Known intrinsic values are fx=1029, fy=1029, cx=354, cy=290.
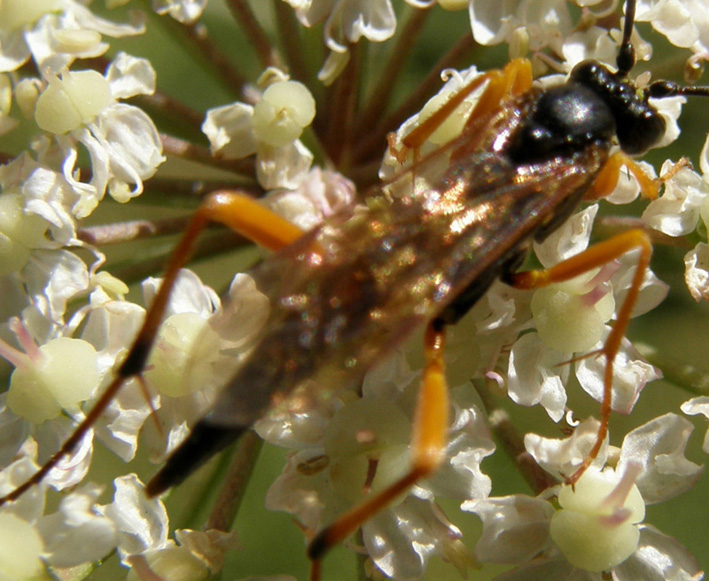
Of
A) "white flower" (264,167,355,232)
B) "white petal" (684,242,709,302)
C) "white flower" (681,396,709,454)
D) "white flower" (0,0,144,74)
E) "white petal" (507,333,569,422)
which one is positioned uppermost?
"white flower" (0,0,144,74)

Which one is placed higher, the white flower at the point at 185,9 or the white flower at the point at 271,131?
the white flower at the point at 185,9

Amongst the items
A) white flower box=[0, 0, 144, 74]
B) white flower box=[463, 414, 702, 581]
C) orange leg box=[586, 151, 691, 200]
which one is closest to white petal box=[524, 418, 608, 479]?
white flower box=[463, 414, 702, 581]

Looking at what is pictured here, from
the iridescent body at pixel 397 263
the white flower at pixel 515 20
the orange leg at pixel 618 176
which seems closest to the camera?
the iridescent body at pixel 397 263

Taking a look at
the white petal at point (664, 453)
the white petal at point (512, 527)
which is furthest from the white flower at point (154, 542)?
the white petal at point (664, 453)

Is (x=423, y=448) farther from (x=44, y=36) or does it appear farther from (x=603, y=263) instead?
(x=44, y=36)

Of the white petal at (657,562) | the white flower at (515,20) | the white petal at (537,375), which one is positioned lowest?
the white petal at (657,562)

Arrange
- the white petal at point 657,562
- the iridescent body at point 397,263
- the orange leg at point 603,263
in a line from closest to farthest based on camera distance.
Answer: the iridescent body at point 397,263 → the orange leg at point 603,263 → the white petal at point 657,562

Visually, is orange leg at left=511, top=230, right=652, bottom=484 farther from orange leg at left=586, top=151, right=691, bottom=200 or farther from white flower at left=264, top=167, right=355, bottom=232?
white flower at left=264, top=167, right=355, bottom=232

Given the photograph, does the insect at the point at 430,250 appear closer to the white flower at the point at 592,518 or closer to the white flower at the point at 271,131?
the white flower at the point at 592,518

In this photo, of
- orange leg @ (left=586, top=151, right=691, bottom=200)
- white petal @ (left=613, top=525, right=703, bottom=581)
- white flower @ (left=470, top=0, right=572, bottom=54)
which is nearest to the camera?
white petal @ (left=613, top=525, right=703, bottom=581)
